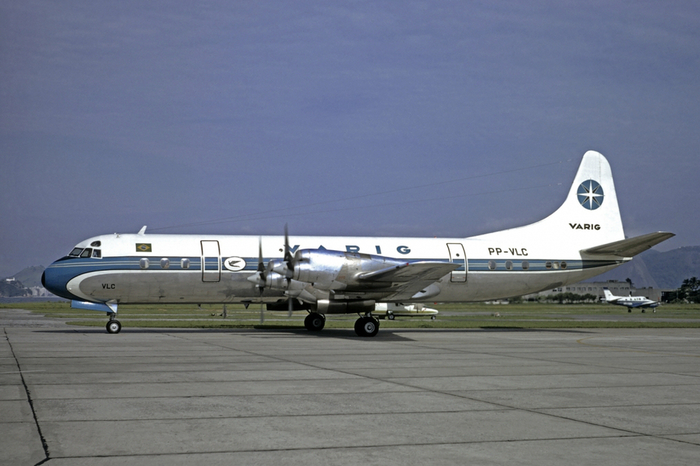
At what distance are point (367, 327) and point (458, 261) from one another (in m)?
6.63

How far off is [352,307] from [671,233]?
13733 mm

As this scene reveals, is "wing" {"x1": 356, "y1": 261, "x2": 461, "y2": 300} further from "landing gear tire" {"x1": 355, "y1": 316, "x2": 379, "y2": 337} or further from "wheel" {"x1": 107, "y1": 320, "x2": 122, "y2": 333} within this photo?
"wheel" {"x1": 107, "y1": 320, "x2": 122, "y2": 333}

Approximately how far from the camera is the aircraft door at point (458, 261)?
3077 centimetres

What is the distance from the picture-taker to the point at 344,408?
10438 mm

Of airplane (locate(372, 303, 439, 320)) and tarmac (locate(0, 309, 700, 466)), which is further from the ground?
airplane (locate(372, 303, 439, 320))

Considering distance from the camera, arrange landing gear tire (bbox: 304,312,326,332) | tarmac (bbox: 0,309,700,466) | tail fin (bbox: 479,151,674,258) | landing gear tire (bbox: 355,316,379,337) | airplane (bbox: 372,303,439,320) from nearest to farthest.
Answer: tarmac (bbox: 0,309,700,466), landing gear tire (bbox: 355,316,379,337), landing gear tire (bbox: 304,312,326,332), tail fin (bbox: 479,151,674,258), airplane (bbox: 372,303,439,320)

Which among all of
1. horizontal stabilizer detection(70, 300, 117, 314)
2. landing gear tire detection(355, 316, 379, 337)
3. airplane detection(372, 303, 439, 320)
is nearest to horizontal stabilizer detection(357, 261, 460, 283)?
landing gear tire detection(355, 316, 379, 337)

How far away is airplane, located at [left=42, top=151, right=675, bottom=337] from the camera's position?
25875 millimetres

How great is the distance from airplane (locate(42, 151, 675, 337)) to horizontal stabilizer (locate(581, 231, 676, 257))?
5 cm

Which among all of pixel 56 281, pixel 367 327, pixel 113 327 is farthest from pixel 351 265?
pixel 56 281

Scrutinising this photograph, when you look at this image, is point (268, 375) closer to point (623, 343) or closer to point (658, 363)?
point (658, 363)

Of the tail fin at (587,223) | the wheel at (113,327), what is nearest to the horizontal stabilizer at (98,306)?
the wheel at (113,327)

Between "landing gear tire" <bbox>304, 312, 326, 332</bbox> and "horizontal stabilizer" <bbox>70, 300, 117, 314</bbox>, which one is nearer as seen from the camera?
"horizontal stabilizer" <bbox>70, 300, 117, 314</bbox>

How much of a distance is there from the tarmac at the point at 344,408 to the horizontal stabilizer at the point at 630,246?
1091 centimetres
